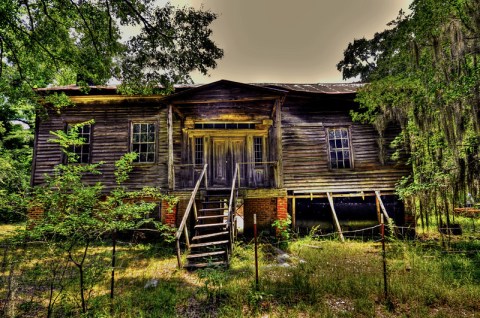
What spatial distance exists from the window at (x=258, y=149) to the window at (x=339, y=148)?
328 centimetres

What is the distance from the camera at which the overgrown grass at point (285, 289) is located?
443 cm

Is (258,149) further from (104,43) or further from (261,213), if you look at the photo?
(104,43)

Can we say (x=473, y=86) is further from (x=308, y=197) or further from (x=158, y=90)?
(x=158, y=90)

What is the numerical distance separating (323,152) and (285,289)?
24.2 ft

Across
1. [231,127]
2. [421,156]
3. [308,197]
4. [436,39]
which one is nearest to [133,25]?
[231,127]

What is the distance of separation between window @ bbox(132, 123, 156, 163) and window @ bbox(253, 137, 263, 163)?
487 centimetres

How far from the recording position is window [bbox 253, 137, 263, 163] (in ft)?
37.7

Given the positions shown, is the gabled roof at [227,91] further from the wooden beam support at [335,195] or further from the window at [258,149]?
the wooden beam support at [335,195]

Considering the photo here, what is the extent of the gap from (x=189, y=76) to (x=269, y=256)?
6.14m

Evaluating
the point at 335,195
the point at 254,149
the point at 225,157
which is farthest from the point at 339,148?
the point at 225,157

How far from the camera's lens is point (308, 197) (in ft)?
34.9

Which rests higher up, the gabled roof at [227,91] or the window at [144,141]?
the gabled roof at [227,91]

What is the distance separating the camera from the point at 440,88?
18.3ft

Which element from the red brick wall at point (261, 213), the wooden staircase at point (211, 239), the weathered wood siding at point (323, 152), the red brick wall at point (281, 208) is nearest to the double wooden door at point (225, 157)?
the red brick wall at point (261, 213)
